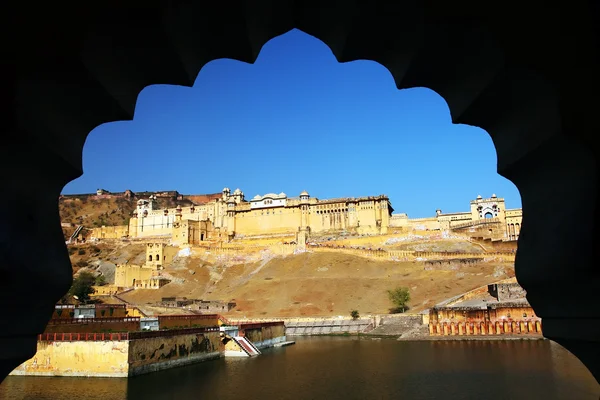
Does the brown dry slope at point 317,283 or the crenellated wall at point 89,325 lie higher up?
the brown dry slope at point 317,283

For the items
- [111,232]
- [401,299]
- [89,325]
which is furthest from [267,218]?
[89,325]

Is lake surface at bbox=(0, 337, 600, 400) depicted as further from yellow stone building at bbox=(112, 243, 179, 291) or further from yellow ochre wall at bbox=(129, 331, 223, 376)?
yellow stone building at bbox=(112, 243, 179, 291)

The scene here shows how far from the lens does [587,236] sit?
316 cm

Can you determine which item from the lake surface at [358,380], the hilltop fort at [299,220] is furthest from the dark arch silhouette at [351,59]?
the hilltop fort at [299,220]

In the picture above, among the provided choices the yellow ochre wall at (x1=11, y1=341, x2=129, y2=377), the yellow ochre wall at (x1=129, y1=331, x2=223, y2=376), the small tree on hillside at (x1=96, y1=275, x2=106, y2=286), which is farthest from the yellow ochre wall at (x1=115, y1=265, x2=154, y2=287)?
the yellow ochre wall at (x1=11, y1=341, x2=129, y2=377)

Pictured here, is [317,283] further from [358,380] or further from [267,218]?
[358,380]

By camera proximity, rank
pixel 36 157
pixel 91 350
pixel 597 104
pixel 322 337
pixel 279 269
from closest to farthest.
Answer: pixel 597 104
pixel 36 157
pixel 91 350
pixel 322 337
pixel 279 269

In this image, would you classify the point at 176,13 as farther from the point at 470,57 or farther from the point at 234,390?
the point at 234,390

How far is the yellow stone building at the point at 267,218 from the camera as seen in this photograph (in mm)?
93688

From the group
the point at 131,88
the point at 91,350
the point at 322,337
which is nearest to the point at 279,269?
the point at 322,337

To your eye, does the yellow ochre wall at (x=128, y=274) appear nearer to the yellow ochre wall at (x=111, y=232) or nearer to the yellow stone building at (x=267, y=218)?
the yellow stone building at (x=267, y=218)

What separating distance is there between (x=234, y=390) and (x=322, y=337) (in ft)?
98.1

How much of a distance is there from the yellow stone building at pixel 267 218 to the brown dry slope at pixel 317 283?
10068 mm

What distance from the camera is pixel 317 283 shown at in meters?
69.1
